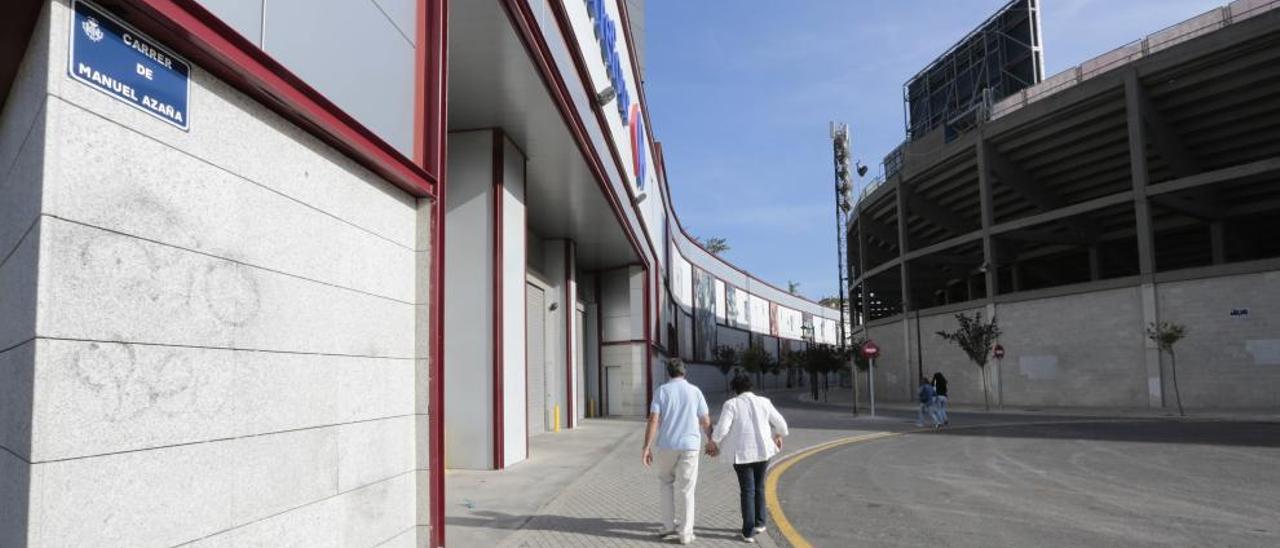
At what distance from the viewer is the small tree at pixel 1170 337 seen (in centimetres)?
2872

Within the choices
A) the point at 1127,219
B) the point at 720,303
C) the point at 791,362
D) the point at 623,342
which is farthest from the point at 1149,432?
the point at 791,362

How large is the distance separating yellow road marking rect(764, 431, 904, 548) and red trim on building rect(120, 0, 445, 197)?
443cm

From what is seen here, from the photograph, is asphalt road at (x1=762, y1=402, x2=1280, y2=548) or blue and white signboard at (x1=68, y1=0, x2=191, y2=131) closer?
blue and white signboard at (x1=68, y1=0, x2=191, y2=131)

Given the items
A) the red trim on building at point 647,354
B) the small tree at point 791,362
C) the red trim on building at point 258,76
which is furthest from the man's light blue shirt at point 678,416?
the small tree at point 791,362

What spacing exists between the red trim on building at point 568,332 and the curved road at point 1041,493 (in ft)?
26.1

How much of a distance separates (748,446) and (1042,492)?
15.9 feet

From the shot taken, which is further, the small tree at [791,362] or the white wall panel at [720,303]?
the small tree at [791,362]

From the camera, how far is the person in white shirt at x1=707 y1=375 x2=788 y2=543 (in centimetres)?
698

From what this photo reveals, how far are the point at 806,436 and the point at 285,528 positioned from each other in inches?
624

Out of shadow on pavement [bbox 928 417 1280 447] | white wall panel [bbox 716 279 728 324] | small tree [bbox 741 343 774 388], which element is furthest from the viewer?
small tree [bbox 741 343 774 388]

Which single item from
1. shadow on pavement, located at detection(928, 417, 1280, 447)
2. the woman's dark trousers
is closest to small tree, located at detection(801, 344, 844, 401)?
shadow on pavement, located at detection(928, 417, 1280, 447)

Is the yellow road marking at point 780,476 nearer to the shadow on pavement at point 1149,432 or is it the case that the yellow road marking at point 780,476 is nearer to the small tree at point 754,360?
the shadow on pavement at point 1149,432

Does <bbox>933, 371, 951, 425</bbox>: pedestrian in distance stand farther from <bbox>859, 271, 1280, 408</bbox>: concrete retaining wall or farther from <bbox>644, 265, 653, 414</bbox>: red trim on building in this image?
<bbox>859, 271, 1280, 408</bbox>: concrete retaining wall

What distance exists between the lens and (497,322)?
12.3m
